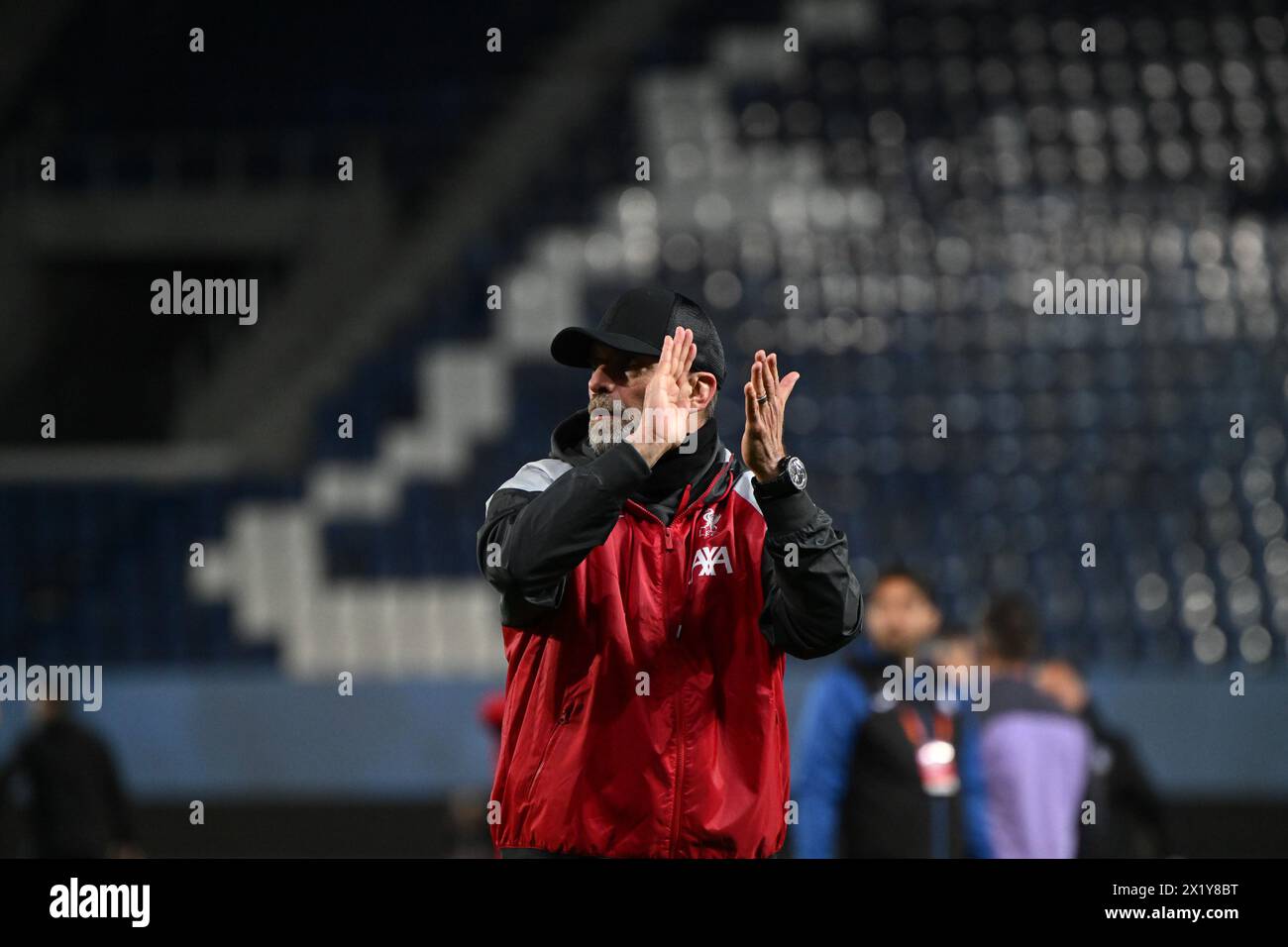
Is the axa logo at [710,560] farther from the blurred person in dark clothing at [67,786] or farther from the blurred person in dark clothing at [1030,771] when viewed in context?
the blurred person in dark clothing at [67,786]

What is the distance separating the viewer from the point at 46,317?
11945 mm

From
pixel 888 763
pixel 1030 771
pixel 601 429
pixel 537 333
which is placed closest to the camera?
pixel 601 429

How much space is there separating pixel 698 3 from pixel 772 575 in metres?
10.0

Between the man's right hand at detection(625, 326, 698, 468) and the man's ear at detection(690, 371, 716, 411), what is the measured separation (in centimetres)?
10

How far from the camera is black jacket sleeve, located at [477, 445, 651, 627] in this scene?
2.39 meters

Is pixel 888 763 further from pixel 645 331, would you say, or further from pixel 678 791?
pixel 645 331

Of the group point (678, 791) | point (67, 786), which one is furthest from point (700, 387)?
point (67, 786)

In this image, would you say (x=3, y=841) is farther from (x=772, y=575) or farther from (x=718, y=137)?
(x=718, y=137)

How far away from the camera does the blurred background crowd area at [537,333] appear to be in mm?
Answer: 8000

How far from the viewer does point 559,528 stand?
238 centimetres

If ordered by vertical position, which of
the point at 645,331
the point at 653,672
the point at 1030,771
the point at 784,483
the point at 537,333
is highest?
the point at 537,333

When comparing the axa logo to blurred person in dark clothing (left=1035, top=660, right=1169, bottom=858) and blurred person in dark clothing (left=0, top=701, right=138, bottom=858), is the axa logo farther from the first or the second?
blurred person in dark clothing (left=0, top=701, right=138, bottom=858)

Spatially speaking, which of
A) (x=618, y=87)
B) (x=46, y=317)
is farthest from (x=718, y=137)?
(x=46, y=317)

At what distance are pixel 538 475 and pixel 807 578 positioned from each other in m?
0.49
